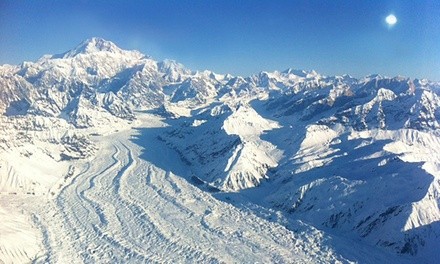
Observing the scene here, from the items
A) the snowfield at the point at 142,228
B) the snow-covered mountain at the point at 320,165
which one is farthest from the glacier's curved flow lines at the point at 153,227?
the snow-covered mountain at the point at 320,165

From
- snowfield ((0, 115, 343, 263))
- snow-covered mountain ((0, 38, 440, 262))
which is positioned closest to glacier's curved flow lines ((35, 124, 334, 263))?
snowfield ((0, 115, 343, 263))

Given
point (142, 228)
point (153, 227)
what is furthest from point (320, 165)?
point (142, 228)

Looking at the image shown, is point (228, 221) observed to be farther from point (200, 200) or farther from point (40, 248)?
point (40, 248)

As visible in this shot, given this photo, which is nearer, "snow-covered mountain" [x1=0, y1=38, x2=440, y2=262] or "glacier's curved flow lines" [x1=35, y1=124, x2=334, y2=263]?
"glacier's curved flow lines" [x1=35, y1=124, x2=334, y2=263]

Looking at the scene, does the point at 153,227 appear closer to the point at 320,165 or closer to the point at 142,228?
the point at 142,228

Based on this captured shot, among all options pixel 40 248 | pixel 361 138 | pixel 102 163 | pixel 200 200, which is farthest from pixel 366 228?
pixel 102 163

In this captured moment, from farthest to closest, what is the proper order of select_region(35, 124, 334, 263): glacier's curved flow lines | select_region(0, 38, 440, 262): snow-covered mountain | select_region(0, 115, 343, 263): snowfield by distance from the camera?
select_region(0, 38, 440, 262): snow-covered mountain
select_region(35, 124, 334, 263): glacier's curved flow lines
select_region(0, 115, 343, 263): snowfield

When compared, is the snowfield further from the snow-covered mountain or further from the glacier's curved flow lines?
the snow-covered mountain

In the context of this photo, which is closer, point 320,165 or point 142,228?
point 142,228

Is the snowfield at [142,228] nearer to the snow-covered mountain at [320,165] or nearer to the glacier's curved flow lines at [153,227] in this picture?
the glacier's curved flow lines at [153,227]
